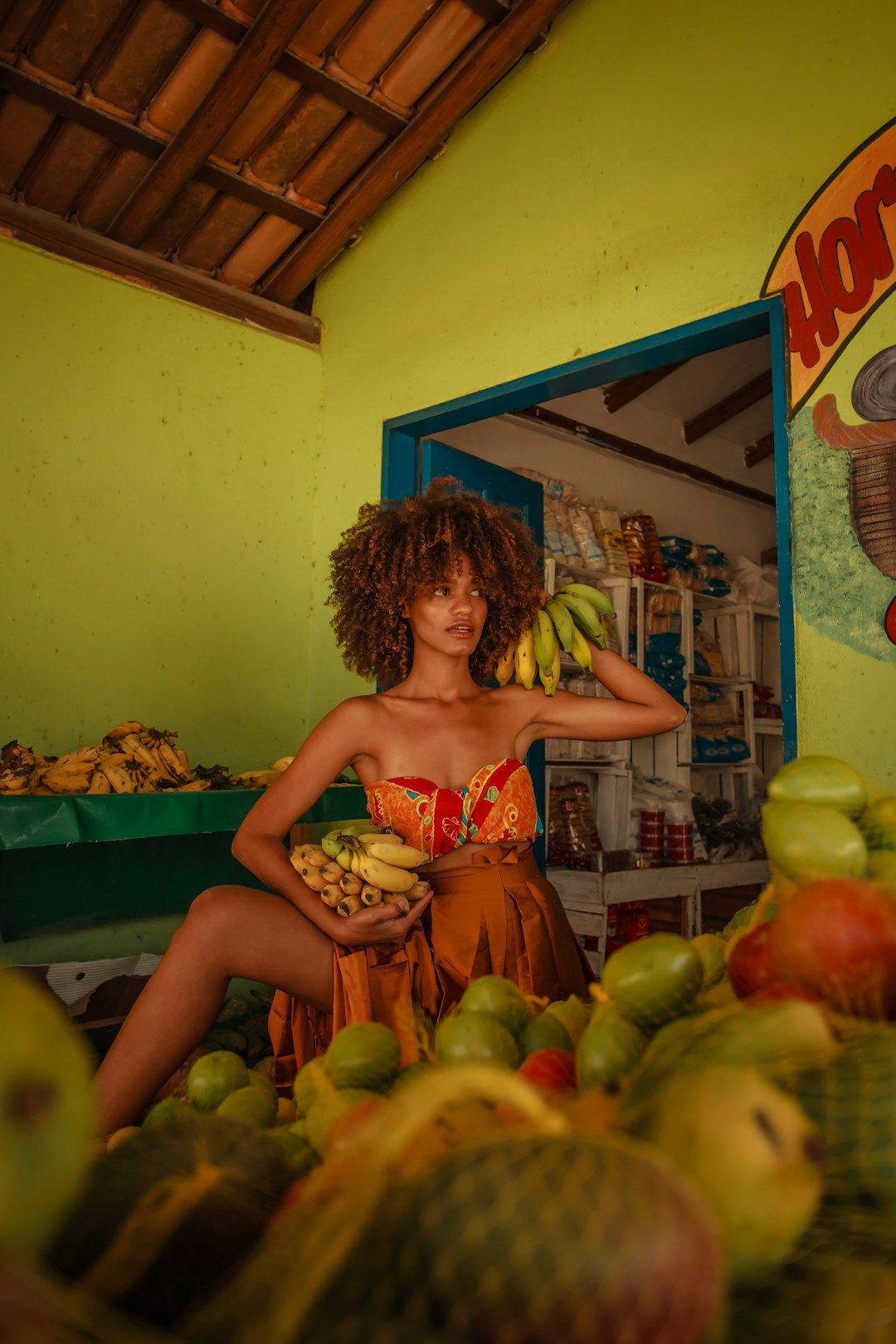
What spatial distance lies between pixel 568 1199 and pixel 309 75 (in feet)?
13.0

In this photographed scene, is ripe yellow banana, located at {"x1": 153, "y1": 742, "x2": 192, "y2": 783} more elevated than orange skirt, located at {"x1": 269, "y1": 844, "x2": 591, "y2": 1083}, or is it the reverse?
ripe yellow banana, located at {"x1": 153, "y1": 742, "x2": 192, "y2": 783}

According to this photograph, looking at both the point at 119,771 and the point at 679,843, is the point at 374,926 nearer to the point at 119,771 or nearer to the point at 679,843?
the point at 119,771

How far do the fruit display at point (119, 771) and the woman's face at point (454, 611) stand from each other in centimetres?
66

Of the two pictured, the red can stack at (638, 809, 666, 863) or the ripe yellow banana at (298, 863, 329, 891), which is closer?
the ripe yellow banana at (298, 863, 329, 891)

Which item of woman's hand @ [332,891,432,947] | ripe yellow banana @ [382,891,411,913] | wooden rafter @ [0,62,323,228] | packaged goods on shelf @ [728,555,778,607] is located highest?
wooden rafter @ [0,62,323,228]

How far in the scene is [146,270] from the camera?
3838mm

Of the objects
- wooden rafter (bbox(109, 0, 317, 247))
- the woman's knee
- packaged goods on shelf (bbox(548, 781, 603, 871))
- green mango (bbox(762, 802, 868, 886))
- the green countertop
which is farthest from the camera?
packaged goods on shelf (bbox(548, 781, 603, 871))

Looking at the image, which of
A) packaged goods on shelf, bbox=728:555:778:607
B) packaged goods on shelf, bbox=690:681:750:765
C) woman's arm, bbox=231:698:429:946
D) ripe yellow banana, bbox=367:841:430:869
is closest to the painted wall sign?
woman's arm, bbox=231:698:429:946

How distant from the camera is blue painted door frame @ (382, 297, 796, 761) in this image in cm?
264

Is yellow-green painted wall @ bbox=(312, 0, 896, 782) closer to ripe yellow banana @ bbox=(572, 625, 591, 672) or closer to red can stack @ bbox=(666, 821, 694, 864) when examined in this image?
ripe yellow banana @ bbox=(572, 625, 591, 672)

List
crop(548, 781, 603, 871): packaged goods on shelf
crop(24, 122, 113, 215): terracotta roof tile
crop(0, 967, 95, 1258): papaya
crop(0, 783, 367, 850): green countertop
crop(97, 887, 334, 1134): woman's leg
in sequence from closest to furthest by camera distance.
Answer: crop(0, 967, 95, 1258): papaya < crop(97, 887, 334, 1134): woman's leg < crop(0, 783, 367, 850): green countertop < crop(24, 122, 113, 215): terracotta roof tile < crop(548, 781, 603, 871): packaged goods on shelf

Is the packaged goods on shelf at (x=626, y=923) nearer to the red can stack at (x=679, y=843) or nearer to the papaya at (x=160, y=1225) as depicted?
the red can stack at (x=679, y=843)

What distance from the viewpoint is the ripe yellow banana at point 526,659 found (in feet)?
8.54

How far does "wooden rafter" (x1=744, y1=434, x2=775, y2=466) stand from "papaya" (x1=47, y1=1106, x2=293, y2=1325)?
726cm
